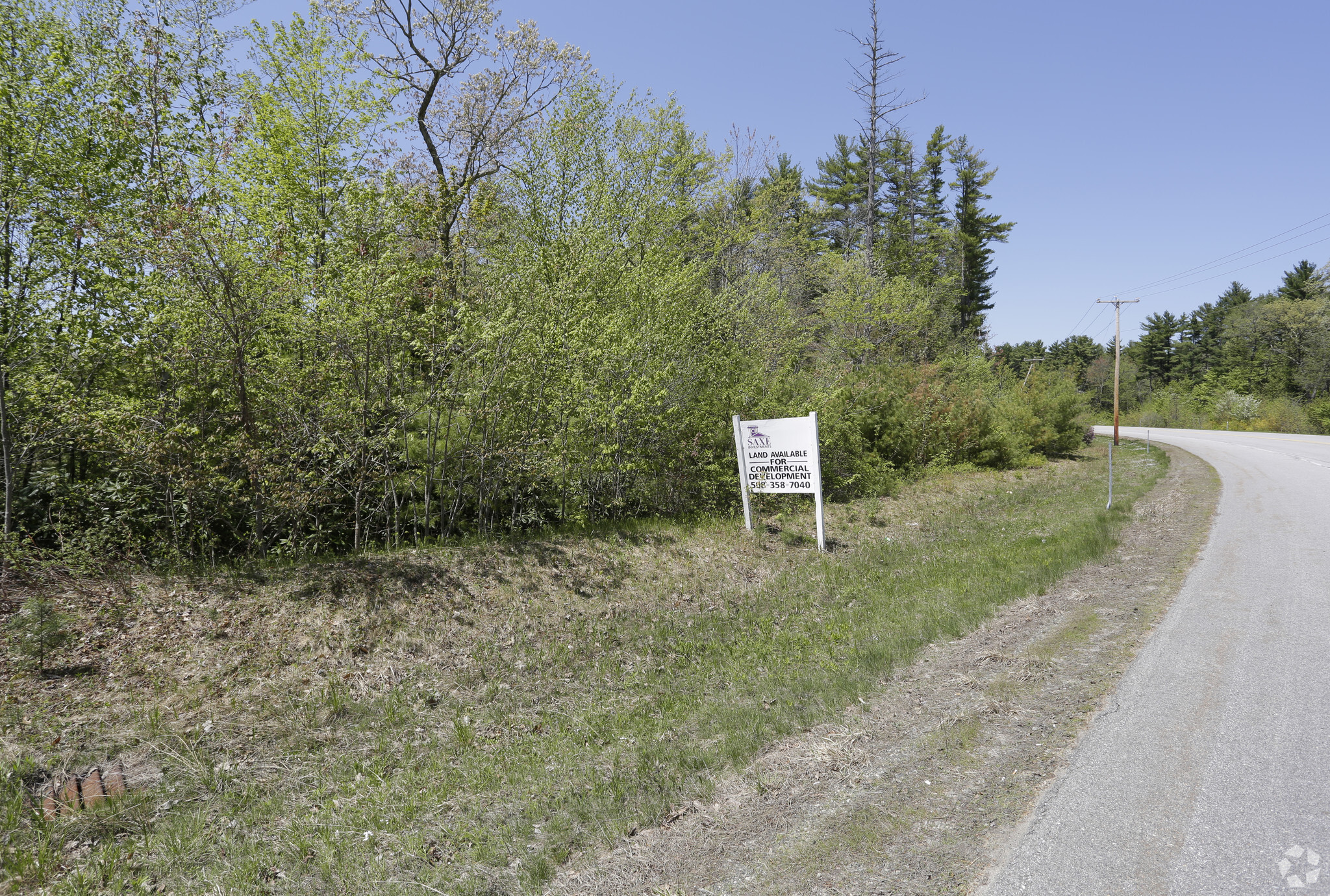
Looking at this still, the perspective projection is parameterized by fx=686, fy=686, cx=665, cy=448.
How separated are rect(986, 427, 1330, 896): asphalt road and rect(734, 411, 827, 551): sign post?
16.7 feet

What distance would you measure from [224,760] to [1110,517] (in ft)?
43.2

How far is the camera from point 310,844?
4020 mm

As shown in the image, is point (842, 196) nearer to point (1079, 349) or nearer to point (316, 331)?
point (316, 331)

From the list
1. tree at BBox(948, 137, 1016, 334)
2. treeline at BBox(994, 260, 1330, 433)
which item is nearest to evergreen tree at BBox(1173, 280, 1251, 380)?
treeline at BBox(994, 260, 1330, 433)

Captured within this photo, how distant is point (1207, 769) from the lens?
12.5 feet

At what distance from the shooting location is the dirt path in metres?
3.25

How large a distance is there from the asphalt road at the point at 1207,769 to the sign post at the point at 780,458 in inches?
201

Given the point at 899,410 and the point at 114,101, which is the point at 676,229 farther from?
the point at 114,101

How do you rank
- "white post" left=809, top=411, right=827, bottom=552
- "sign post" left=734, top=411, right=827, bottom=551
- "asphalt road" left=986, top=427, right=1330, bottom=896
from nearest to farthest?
1. "asphalt road" left=986, top=427, right=1330, bottom=896
2. "white post" left=809, top=411, right=827, bottom=552
3. "sign post" left=734, top=411, right=827, bottom=551

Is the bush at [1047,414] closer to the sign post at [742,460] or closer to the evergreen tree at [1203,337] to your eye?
the sign post at [742,460]

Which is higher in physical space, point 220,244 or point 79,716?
point 220,244

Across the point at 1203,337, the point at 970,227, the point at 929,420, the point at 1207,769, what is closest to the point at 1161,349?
the point at 1203,337

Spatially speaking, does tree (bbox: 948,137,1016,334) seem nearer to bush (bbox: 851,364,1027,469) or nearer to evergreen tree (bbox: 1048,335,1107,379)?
bush (bbox: 851,364,1027,469)

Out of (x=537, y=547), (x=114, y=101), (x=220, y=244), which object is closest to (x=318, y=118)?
(x=114, y=101)
